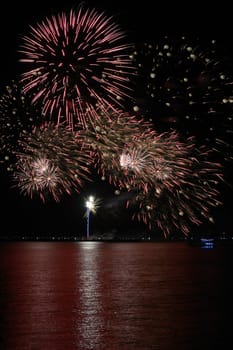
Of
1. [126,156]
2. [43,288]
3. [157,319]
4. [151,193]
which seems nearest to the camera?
[157,319]

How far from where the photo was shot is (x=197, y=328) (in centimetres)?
833

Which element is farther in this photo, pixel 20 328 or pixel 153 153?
pixel 153 153

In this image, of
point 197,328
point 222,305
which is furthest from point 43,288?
point 197,328

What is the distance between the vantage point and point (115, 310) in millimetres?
10086

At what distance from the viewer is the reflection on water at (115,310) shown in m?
7.51

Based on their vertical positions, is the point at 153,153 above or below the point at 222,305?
above

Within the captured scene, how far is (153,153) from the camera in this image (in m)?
24.9

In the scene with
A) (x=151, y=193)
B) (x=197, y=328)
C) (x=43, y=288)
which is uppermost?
(x=151, y=193)

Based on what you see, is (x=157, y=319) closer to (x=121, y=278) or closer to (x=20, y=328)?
(x=20, y=328)

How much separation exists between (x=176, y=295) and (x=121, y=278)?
385 cm

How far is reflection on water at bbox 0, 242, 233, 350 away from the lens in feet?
24.6

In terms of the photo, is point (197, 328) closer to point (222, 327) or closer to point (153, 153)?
point (222, 327)

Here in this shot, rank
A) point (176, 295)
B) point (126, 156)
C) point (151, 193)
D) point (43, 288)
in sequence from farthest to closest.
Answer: point (151, 193), point (126, 156), point (43, 288), point (176, 295)

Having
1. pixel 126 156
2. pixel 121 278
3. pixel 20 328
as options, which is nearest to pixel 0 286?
pixel 121 278
